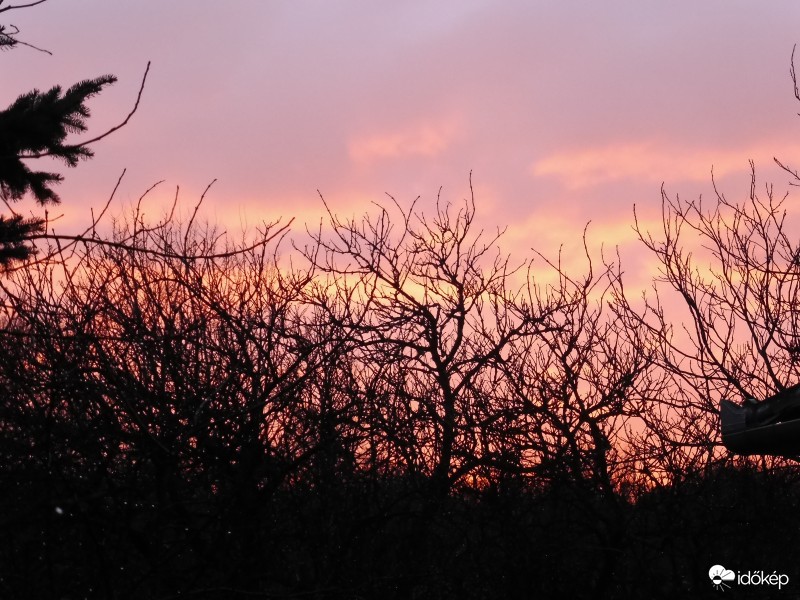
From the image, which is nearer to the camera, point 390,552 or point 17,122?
point 17,122

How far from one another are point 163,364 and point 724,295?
36.2 ft

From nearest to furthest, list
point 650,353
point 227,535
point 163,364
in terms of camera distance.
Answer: point 227,535
point 163,364
point 650,353

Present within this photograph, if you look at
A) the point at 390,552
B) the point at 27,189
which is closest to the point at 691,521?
the point at 390,552

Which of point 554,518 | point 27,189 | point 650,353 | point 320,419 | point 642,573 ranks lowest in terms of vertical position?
point 642,573

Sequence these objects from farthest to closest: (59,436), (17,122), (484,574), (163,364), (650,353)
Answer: (650,353) < (484,574) < (163,364) < (59,436) < (17,122)

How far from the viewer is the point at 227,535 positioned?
690 centimetres

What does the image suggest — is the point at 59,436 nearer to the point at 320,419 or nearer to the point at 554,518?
the point at 320,419

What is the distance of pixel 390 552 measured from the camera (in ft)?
28.9

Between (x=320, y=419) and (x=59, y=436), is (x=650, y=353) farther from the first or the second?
(x=59, y=436)

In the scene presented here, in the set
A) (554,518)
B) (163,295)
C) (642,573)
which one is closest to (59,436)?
(163,295)

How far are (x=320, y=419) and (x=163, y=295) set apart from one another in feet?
13.7

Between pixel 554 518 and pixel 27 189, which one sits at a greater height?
pixel 27 189

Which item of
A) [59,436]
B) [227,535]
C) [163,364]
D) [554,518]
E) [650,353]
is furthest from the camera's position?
[650,353]

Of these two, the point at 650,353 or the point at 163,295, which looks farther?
the point at 650,353
